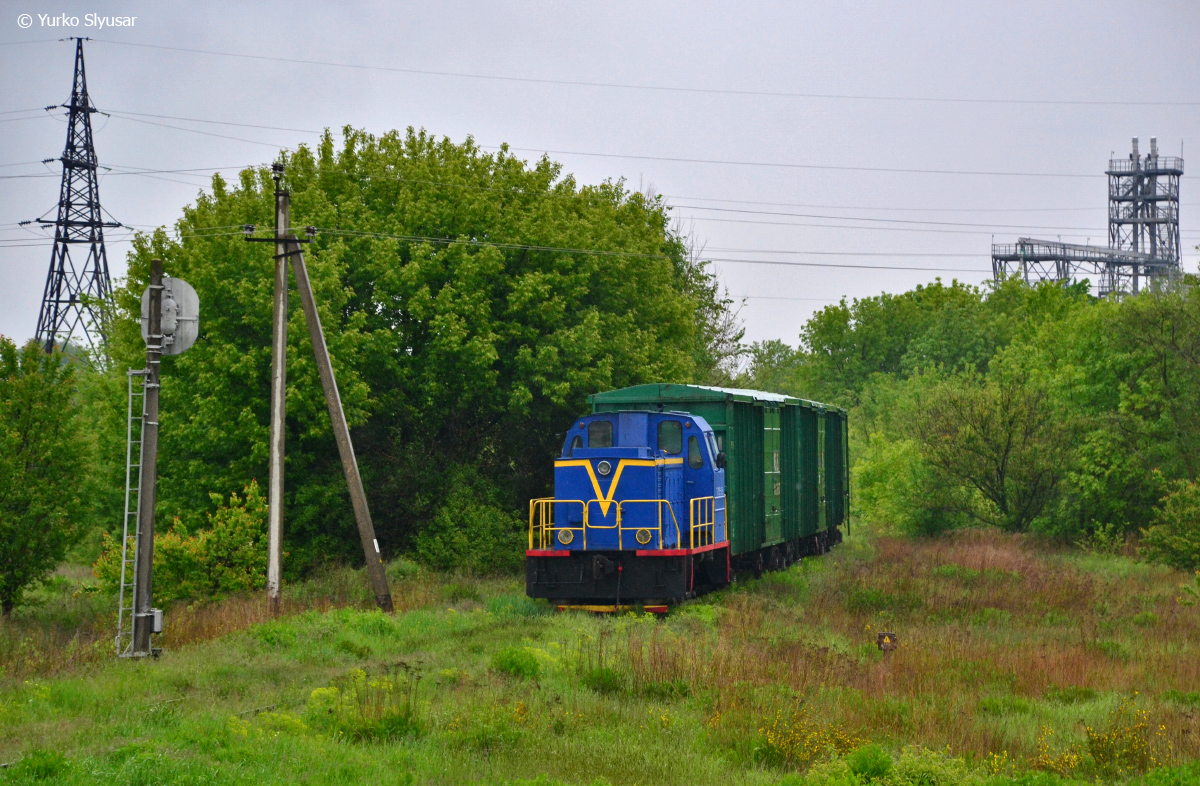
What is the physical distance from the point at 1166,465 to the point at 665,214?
1807 centimetres

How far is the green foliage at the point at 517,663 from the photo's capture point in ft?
41.0

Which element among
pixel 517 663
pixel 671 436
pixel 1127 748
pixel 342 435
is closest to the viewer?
pixel 1127 748

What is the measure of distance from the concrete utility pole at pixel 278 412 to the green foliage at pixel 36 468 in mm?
8866

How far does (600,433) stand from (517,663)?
21.1 feet

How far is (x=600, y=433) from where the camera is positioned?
729 inches

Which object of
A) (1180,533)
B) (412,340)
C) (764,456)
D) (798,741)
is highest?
(412,340)

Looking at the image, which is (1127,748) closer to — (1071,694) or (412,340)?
(1071,694)

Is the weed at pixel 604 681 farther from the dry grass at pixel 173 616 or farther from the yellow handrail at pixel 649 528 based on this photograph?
the dry grass at pixel 173 616

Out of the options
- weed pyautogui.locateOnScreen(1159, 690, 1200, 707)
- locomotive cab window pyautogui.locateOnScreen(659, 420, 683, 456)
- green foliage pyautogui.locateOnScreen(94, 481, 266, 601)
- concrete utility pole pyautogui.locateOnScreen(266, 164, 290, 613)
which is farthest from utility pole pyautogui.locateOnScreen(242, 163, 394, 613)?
weed pyautogui.locateOnScreen(1159, 690, 1200, 707)

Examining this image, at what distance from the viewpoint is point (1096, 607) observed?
62.7 feet

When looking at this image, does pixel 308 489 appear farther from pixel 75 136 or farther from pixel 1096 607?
pixel 75 136

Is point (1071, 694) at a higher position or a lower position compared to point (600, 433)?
lower

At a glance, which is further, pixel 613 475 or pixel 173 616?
pixel 613 475

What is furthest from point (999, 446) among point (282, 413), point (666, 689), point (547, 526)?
point (666, 689)
